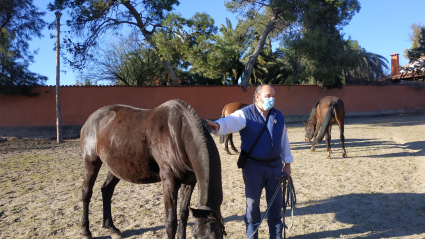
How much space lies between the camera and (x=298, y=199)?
15.0 ft

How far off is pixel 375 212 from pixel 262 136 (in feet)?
8.06

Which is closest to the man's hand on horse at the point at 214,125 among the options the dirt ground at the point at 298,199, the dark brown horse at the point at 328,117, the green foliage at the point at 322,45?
the dirt ground at the point at 298,199

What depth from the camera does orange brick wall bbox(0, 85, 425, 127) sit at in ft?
40.5

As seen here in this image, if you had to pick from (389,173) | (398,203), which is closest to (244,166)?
(398,203)

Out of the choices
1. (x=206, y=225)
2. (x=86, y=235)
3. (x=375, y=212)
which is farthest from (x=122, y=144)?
(x=375, y=212)

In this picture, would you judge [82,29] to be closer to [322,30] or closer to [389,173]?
[322,30]

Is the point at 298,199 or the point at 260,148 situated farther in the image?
the point at 298,199

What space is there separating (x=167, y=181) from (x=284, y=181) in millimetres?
1217

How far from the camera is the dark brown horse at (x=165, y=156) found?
2217 mm

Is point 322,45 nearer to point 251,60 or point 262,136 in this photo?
point 251,60

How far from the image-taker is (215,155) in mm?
2398

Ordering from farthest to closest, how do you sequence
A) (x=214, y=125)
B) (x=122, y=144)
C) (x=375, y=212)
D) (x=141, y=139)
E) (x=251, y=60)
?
(x=251, y=60) < (x=375, y=212) < (x=122, y=144) < (x=141, y=139) < (x=214, y=125)

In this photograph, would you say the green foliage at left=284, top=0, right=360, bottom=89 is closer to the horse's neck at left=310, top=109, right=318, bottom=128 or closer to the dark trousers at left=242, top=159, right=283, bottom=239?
the horse's neck at left=310, top=109, right=318, bottom=128

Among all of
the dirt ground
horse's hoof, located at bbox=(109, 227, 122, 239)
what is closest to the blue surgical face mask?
the dirt ground
